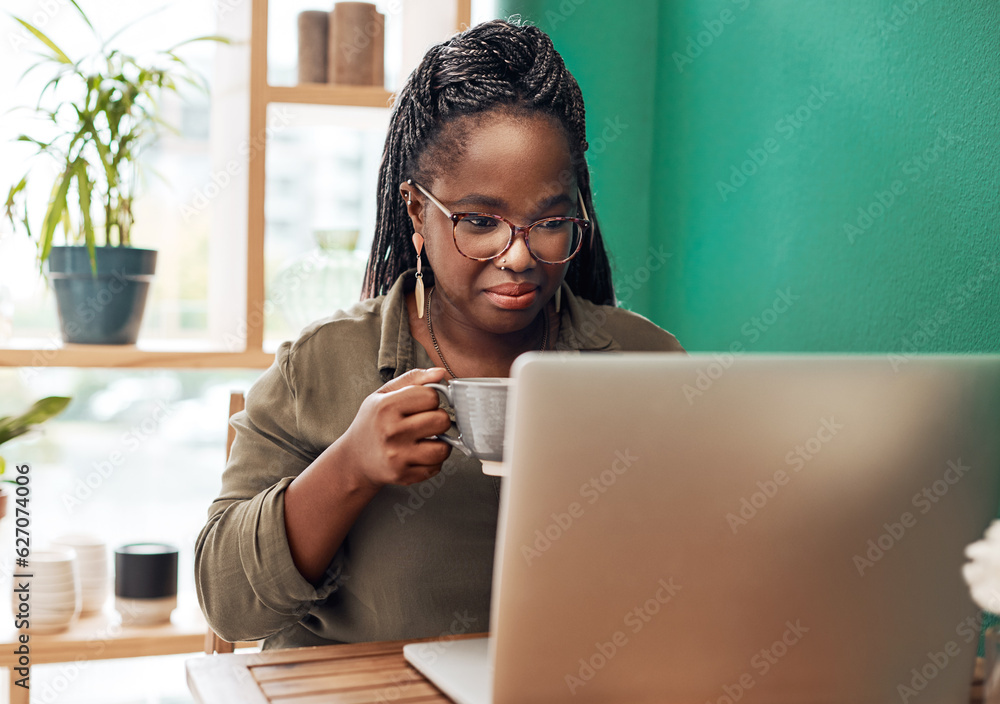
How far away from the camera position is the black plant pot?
67.5 inches

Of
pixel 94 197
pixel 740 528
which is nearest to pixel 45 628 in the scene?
pixel 94 197

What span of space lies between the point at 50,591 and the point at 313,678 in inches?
44.4

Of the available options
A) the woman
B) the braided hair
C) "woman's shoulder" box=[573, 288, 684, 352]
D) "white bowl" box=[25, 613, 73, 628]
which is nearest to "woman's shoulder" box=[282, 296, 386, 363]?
the woman

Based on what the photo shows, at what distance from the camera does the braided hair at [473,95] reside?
1.15 metres

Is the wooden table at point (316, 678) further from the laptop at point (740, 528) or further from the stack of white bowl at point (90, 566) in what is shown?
the stack of white bowl at point (90, 566)

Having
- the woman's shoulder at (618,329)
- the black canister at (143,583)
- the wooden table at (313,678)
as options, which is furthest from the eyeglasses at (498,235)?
the black canister at (143,583)

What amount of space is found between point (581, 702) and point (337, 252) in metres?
1.35

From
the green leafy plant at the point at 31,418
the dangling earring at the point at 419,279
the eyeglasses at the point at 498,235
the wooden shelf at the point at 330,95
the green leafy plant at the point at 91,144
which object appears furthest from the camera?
the wooden shelf at the point at 330,95

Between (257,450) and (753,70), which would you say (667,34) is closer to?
(753,70)

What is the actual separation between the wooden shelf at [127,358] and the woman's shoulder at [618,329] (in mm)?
766

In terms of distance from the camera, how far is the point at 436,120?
1.19 meters

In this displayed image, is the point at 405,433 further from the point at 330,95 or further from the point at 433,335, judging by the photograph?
the point at 330,95

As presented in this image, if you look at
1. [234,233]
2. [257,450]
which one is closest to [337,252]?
[234,233]

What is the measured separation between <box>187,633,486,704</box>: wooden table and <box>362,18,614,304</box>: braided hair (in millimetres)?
→ 604
